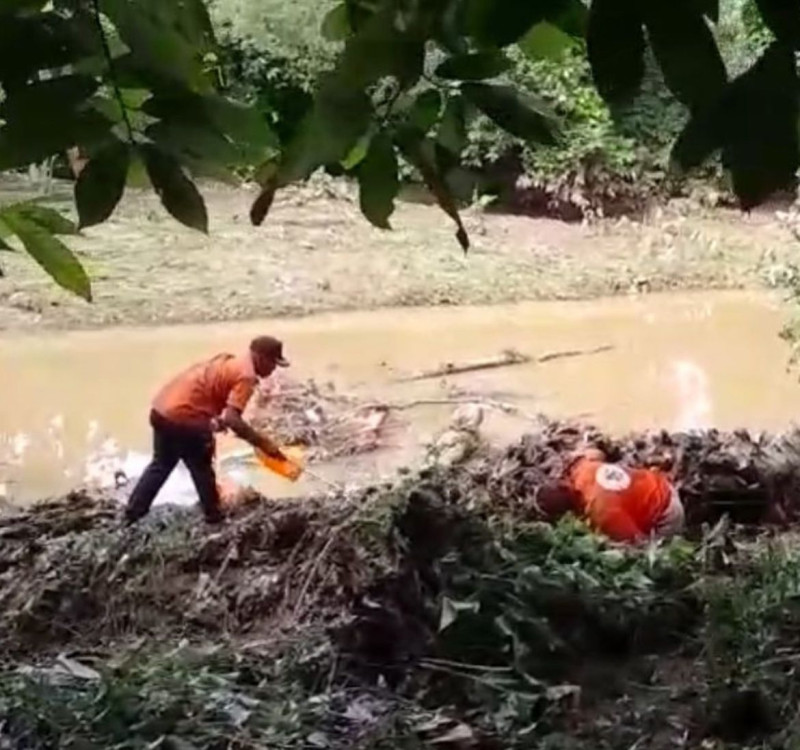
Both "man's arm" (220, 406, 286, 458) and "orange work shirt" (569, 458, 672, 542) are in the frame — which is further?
"man's arm" (220, 406, 286, 458)

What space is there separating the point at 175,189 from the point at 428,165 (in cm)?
20

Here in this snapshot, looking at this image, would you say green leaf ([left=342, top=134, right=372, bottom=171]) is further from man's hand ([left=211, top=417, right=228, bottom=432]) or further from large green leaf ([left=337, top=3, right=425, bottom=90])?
man's hand ([left=211, top=417, right=228, bottom=432])

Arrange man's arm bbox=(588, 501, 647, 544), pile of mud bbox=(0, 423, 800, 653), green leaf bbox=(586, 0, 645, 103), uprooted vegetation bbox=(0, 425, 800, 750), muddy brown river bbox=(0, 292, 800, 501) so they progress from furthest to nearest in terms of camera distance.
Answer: muddy brown river bbox=(0, 292, 800, 501) < man's arm bbox=(588, 501, 647, 544) < pile of mud bbox=(0, 423, 800, 653) < uprooted vegetation bbox=(0, 425, 800, 750) < green leaf bbox=(586, 0, 645, 103)

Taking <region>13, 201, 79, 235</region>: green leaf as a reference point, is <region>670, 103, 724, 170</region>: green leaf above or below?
above

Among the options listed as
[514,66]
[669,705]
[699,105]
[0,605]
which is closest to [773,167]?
[699,105]

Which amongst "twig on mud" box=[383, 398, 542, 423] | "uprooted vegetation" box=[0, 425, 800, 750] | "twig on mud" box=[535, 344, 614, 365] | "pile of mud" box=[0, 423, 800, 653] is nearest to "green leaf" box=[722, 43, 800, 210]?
"uprooted vegetation" box=[0, 425, 800, 750]

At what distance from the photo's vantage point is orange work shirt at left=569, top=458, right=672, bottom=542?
295 cm

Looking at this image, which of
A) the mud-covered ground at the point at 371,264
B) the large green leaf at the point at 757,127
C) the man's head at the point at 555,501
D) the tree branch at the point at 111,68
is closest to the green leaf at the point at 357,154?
the tree branch at the point at 111,68

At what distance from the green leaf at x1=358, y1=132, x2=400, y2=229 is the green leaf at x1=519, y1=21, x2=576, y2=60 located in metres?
0.10

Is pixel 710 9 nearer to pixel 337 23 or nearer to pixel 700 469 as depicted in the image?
pixel 337 23

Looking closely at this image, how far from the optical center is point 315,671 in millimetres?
1863

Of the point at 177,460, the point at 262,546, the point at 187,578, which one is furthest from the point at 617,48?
the point at 177,460

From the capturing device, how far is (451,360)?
6.22 meters

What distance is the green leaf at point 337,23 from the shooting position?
104 cm
